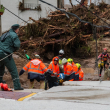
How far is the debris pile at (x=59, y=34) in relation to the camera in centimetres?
1469

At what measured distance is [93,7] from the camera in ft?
56.4

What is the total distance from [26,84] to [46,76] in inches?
142

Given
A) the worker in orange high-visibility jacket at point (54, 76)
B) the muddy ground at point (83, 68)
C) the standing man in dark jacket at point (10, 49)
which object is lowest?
the muddy ground at point (83, 68)

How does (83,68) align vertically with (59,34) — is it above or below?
below

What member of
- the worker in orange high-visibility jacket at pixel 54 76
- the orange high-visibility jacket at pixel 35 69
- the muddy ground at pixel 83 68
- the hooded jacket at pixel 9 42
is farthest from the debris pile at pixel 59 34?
the hooded jacket at pixel 9 42

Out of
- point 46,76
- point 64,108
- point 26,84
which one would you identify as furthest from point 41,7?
point 64,108

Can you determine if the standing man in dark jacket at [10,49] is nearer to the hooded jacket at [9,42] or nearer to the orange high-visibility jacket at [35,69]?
the hooded jacket at [9,42]

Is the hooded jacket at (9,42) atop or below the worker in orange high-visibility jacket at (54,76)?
atop

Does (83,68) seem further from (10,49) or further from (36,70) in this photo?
(10,49)

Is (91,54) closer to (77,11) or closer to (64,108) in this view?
(77,11)

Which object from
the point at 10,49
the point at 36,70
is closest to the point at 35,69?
the point at 36,70

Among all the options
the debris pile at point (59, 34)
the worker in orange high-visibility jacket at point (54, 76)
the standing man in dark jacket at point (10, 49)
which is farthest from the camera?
the debris pile at point (59, 34)

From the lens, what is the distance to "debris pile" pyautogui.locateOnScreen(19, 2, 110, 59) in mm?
14692

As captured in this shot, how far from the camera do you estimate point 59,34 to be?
1505cm
